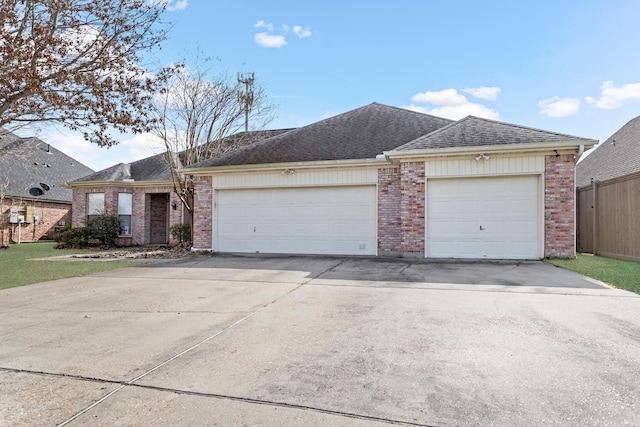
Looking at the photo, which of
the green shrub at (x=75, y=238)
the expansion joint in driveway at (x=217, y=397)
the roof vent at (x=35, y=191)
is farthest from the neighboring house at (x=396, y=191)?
the roof vent at (x=35, y=191)

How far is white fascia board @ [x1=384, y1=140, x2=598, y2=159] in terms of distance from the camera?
927cm

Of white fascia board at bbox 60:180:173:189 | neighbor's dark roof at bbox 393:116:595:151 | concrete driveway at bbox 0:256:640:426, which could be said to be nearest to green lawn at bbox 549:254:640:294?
concrete driveway at bbox 0:256:640:426

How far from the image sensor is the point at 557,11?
8844mm

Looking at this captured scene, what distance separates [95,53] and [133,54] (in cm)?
82

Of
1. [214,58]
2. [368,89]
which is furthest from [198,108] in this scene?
[368,89]

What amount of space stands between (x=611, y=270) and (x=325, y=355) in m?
7.76

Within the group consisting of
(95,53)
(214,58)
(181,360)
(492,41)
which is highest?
(214,58)

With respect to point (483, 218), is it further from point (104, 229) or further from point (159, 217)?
point (104, 229)

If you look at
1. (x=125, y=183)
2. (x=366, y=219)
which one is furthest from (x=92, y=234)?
(x=366, y=219)

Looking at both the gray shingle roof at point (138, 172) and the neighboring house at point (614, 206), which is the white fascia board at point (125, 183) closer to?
the gray shingle roof at point (138, 172)

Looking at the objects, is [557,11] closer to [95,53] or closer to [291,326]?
[291,326]

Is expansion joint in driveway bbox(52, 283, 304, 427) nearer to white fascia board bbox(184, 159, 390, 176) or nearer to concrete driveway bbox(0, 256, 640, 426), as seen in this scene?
concrete driveway bbox(0, 256, 640, 426)

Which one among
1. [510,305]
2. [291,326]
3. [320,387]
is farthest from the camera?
[510,305]

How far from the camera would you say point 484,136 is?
10.3 m
